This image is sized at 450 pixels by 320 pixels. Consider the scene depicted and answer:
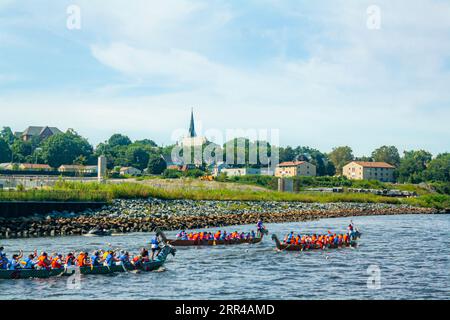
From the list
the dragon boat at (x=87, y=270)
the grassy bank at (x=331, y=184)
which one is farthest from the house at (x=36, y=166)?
the dragon boat at (x=87, y=270)

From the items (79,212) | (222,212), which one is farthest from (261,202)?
(79,212)

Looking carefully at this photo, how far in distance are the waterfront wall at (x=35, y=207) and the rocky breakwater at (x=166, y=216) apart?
3.66 ft

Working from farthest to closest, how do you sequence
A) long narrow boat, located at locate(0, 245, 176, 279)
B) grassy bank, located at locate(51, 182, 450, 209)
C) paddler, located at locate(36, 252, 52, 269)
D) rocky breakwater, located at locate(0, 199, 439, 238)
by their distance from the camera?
grassy bank, located at locate(51, 182, 450, 209) → rocky breakwater, located at locate(0, 199, 439, 238) → paddler, located at locate(36, 252, 52, 269) → long narrow boat, located at locate(0, 245, 176, 279)

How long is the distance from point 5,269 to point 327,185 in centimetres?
14259

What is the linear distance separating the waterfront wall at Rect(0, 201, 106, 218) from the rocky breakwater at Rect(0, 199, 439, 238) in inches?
43.9

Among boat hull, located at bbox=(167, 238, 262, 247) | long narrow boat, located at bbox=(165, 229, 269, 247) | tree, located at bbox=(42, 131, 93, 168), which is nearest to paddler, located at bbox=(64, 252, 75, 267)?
long narrow boat, located at bbox=(165, 229, 269, 247)

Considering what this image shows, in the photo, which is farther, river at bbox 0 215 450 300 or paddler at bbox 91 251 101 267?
paddler at bbox 91 251 101 267

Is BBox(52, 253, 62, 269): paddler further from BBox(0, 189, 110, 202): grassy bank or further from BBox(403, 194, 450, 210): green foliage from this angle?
BBox(403, 194, 450, 210): green foliage

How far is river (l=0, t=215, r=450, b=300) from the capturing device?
123 ft

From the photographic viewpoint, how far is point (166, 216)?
82188mm

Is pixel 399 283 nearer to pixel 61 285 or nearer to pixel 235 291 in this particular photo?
pixel 235 291

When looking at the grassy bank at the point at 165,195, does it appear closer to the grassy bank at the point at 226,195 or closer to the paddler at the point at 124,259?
the grassy bank at the point at 226,195

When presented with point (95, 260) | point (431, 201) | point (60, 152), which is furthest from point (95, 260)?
point (60, 152)
